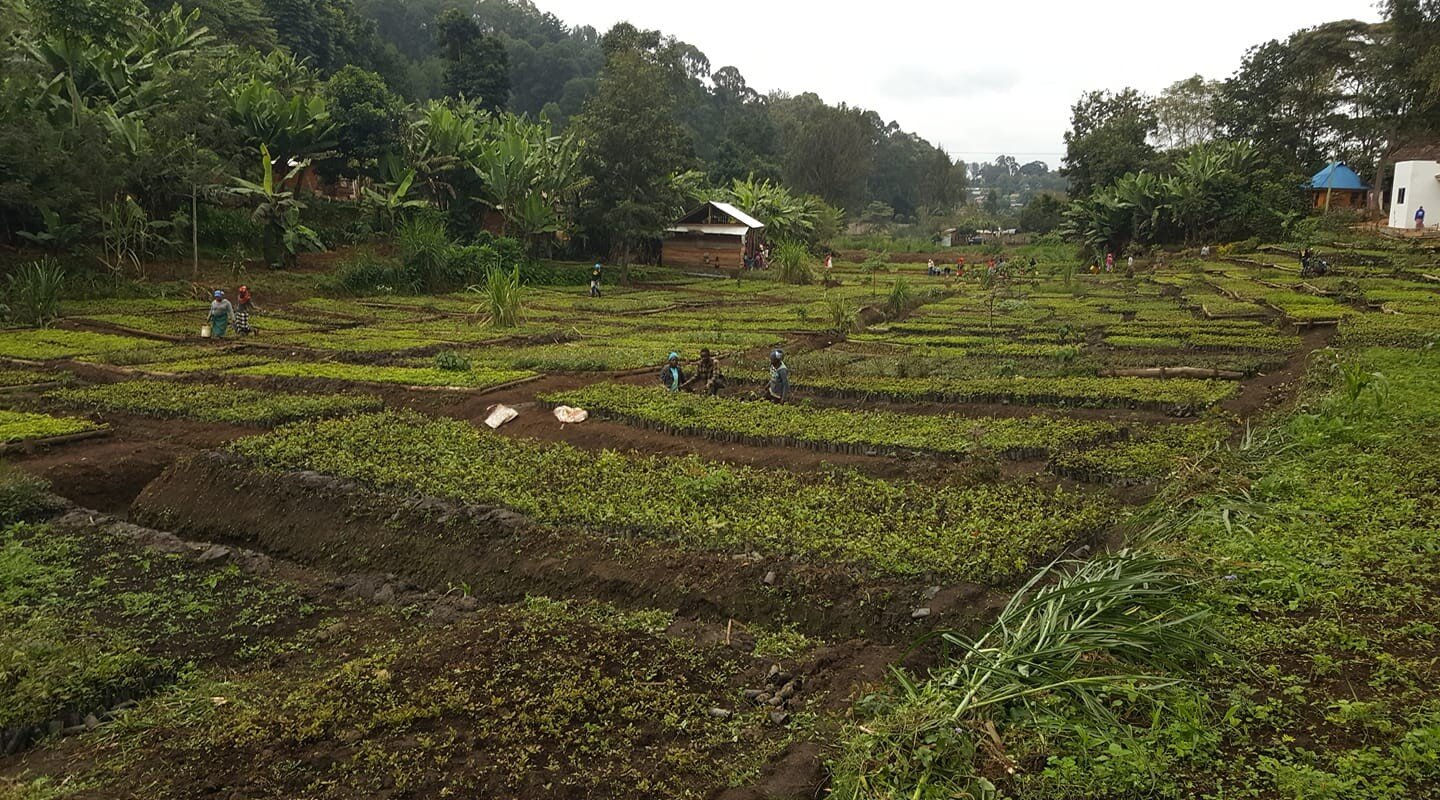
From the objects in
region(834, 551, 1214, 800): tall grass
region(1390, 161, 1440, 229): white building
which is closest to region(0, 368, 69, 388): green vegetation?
region(834, 551, 1214, 800): tall grass

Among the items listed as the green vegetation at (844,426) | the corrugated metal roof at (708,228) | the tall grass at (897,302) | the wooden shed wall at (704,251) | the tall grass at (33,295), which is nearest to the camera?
the green vegetation at (844,426)

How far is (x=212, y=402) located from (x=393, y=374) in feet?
11.0

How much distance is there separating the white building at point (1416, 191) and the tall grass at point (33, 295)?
5425cm

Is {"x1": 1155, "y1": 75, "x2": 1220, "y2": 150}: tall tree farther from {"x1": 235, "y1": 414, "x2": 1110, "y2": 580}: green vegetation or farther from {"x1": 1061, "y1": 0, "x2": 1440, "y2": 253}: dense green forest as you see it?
{"x1": 235, "y1": 414, "x2": 1110, "y2": 580}: green vegetation

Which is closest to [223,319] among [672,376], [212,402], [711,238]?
[212,402]

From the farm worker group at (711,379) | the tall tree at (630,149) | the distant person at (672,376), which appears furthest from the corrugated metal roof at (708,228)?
the distant person at (672,376)

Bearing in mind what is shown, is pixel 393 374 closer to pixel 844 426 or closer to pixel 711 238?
pixel 844 426

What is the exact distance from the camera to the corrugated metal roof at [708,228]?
45062 millimetres

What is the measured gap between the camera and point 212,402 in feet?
46.3

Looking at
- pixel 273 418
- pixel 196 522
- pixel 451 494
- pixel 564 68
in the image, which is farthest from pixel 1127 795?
pixel 564 68

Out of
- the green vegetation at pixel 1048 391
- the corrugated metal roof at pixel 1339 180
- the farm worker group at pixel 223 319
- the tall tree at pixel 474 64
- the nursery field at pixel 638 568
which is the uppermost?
the tall tree at pixel 474 64

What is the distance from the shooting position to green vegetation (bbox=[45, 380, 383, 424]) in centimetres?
1346

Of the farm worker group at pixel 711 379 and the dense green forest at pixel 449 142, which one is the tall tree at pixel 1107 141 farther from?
the farm worker group at pixel 711 379

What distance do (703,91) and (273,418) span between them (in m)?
100.0
